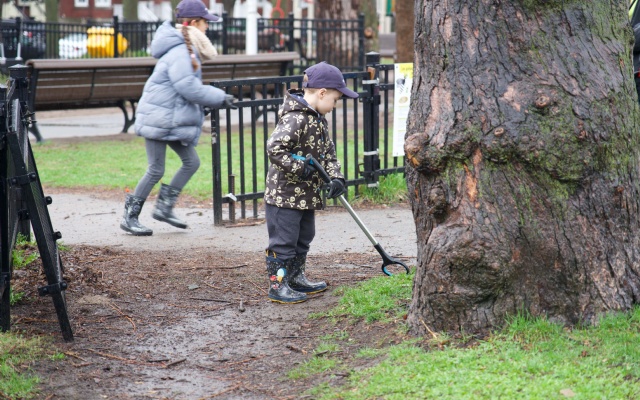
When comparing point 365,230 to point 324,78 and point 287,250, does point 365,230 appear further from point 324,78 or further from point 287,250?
point 324,78

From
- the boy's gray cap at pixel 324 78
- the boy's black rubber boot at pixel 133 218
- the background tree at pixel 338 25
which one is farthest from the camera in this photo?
the background tree at pixel 338 25

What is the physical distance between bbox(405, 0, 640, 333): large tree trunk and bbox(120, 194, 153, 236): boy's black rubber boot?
351 cm

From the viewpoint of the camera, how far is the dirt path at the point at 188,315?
4.11 metres

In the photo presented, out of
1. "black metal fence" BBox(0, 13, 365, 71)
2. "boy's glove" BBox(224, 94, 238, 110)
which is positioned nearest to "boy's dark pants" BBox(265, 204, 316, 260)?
"boy's glove" BBox(224, 94, 238, 110)

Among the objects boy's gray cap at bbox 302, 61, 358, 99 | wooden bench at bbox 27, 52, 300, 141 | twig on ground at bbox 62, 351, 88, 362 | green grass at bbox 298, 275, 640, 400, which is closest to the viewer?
green grass at bbox 298, 275, 640, 400

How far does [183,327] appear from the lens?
4922 mm

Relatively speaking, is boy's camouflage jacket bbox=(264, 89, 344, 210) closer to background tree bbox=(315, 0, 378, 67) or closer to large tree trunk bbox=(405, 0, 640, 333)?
large tree trunk bbox=(405, 0, 640, 333)

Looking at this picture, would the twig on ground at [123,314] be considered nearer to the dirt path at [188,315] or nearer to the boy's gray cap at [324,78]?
the dirt path at [188,315]

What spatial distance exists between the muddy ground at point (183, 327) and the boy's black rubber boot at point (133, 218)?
2.02ft

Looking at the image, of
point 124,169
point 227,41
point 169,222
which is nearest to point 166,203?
point 169,222

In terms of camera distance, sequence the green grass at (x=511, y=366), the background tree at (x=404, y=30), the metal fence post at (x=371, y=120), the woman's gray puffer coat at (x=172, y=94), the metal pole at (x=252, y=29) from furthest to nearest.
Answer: the metal pole at (x=252, y=29), the background tree at (x=404, y=30), the metal fence post at (x=371, y=120), the woman's gray puffer coat at (x=172, y=94), the green grass at (x=511, y=366)

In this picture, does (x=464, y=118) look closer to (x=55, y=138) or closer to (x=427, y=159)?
(x=427, y=159)

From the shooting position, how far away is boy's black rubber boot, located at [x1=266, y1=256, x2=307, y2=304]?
517 centimetres

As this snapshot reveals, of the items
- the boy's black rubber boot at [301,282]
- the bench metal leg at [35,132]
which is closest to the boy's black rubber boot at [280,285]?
the boy's black rubber boot at [301,282]
